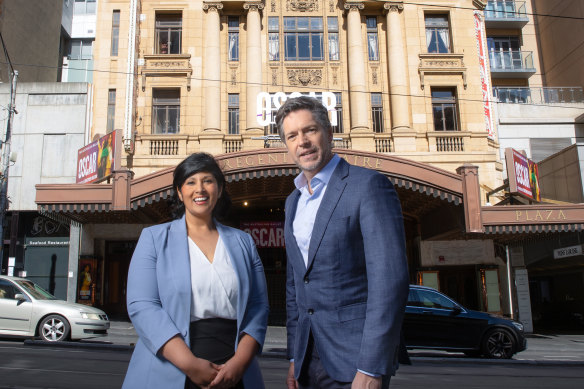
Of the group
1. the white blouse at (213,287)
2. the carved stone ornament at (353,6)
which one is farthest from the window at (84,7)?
the white blouse at (213,287)

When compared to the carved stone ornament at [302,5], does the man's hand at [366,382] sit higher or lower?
lower

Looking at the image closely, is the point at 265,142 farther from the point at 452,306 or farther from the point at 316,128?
the point at 316,128

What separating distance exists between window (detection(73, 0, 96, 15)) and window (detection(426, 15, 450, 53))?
24.0 meters

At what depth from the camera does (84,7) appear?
3394cm

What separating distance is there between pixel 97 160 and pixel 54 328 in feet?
28.4

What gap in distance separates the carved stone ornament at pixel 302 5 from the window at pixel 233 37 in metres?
2.49

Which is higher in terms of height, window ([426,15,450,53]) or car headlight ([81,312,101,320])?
window ([426,15,450,53])

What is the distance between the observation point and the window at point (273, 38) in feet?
71.4

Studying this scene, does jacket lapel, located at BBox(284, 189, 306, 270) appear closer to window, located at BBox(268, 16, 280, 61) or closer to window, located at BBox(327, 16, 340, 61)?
window, located at BBox(268, 16, 280, 61)

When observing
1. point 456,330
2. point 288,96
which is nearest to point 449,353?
point 456,330

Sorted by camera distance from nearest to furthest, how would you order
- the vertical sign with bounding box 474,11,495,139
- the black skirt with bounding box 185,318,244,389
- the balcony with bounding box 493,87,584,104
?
the black skirt with bounding box 185,318,244,389 → the vertical sign with bounding box 474,11,495,139 → the balcony with bounding box 493,87,584,104

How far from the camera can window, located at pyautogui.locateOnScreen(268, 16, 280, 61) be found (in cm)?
→ 2177

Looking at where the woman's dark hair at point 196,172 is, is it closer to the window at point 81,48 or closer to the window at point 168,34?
the window at point 168,34

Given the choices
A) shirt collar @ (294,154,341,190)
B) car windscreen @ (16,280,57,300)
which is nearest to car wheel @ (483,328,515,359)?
shirt collar @ (294,154,341,190)
